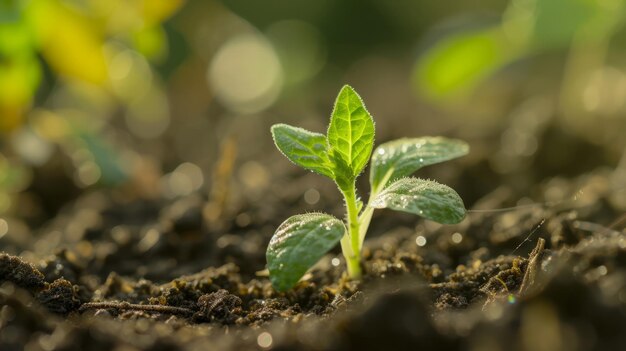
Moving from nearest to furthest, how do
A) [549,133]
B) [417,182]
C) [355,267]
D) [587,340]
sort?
[587,340] → [417,182] → [355,267] → [549,133]

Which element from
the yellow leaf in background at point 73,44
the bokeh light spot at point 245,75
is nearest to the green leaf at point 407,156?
the yellow leaf in background at point 73,44

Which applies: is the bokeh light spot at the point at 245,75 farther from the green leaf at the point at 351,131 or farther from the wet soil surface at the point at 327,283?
the green leaf at the point at 351,131

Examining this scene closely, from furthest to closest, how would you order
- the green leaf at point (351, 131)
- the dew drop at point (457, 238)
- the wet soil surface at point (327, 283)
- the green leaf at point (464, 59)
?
the green leaf at point (464, 59)
the dew drop at point (457, 238)
the green leaf at point (351, 131)
the wet soil surface at point (327, 283)

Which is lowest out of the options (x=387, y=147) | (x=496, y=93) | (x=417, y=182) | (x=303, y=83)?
(x=417, y=182)

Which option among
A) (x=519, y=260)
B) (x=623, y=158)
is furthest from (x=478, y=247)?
(x=623, y=158)

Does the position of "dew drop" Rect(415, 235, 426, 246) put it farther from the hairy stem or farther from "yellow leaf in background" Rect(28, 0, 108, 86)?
"yellow leaf in background" Rect(28, 0, 108, 86)

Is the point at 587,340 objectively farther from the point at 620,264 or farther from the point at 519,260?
the point at 519,260

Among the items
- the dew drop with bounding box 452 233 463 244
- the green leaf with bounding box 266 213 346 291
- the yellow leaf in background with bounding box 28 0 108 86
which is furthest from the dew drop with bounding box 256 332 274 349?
the yellow leaf in background with bounding box 28 0 108 86
